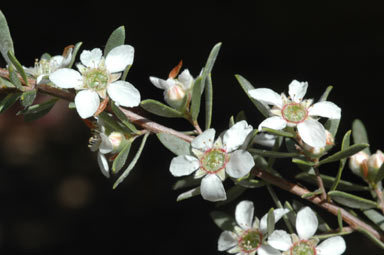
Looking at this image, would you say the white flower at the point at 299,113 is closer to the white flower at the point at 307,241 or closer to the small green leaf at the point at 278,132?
the small green leaf at the point at 278,132

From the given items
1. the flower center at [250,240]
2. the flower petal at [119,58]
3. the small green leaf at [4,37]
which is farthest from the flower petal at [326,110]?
the small green leaf at [4,37]

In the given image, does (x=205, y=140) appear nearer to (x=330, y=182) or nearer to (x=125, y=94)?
(x=125, y=94)

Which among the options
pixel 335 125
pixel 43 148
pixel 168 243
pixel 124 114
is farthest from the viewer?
pixel 43 148

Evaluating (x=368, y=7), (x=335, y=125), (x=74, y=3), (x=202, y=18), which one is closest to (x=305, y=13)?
(x=368, y=7)

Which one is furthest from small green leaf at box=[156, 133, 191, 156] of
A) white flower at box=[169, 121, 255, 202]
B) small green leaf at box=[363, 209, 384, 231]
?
small green leaf at box=[363, 209, 384, 231]

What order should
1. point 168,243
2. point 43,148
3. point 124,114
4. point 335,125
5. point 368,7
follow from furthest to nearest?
point 43,148
point 168,243
point 368,7
point 335,125
point 124,114

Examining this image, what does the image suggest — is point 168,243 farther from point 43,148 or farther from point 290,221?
point 290,221

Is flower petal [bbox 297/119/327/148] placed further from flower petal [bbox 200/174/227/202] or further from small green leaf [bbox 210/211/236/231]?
A: small green leaf [bbox 210/211/236/231]
